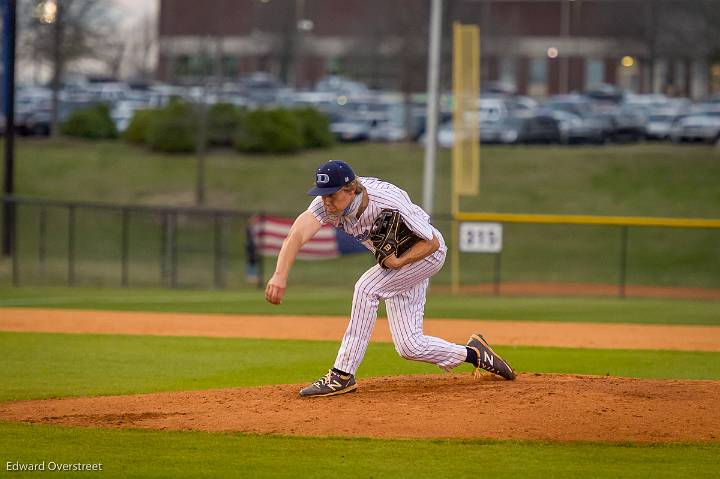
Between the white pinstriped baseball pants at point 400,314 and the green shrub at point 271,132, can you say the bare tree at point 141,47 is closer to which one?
the green shrub at point 271,132

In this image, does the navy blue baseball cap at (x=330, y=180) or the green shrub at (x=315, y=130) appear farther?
the green shrub at (x=315, y=130)

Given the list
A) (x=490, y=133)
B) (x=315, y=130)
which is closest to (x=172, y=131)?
(x=315, y=130)

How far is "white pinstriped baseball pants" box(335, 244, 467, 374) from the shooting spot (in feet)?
26.8

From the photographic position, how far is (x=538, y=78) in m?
66.9

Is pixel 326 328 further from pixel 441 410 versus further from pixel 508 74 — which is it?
pixel 508 74

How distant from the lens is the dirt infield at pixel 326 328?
45.9 feet

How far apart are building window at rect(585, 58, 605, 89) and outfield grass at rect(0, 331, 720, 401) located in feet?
180

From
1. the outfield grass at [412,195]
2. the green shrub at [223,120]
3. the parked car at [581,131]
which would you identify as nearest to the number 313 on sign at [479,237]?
the outfield grass at [412,195]

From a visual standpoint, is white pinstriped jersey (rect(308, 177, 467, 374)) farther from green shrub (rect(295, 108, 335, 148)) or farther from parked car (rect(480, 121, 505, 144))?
parked car (rect(480, 121, 505, 144))

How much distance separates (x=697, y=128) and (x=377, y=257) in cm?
3519

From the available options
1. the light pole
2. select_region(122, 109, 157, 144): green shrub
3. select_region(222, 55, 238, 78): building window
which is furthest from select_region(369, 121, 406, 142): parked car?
select_region(222, 55, 238, 78): building window

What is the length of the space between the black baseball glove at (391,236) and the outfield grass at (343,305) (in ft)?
30.5

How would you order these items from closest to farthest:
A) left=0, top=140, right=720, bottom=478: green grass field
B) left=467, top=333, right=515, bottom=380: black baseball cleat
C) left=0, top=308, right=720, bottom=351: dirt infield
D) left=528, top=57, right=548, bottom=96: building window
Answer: left=0, top=140, right=720, bottom=478: green grass field < left=467, top=333, right=515, bottom=380: black baseball cleat < left=0, top=308, right=720, bottom=351: dirt infield < left=528, top=57, right=548, bottom=96: building window

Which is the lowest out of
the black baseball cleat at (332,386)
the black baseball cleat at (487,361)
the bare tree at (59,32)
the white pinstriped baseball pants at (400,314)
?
the black baseball cleat at (332,386)
